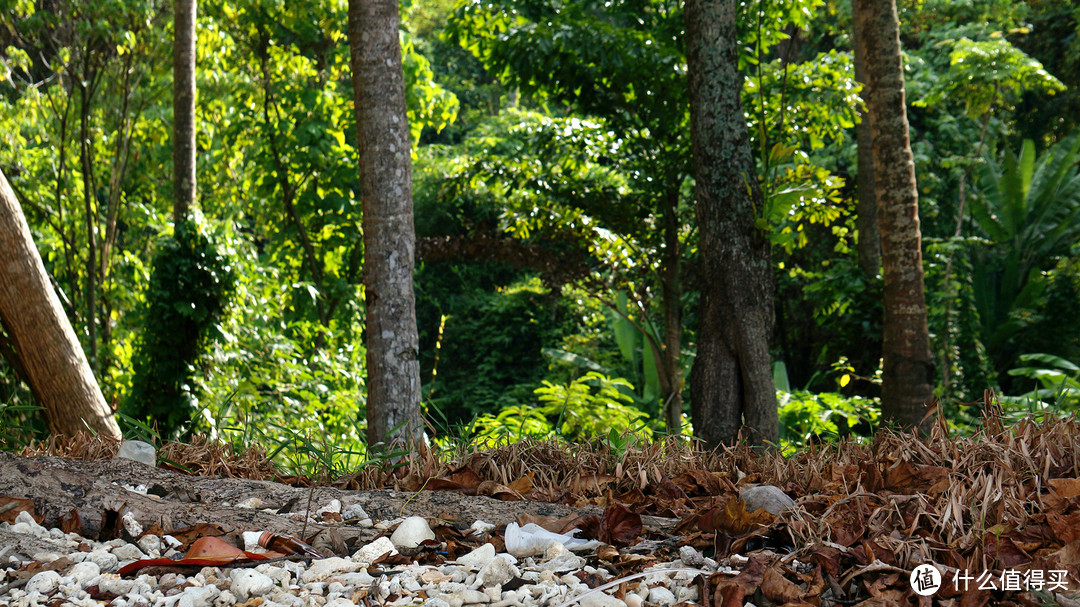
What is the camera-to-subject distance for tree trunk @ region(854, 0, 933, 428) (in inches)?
150

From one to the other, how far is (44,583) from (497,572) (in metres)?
0.81

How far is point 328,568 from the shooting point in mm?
1485

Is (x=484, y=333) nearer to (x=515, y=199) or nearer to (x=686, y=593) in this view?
(x=515, y=199)

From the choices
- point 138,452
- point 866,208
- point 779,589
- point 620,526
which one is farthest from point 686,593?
point 866,208

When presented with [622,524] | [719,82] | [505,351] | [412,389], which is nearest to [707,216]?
[719,82]

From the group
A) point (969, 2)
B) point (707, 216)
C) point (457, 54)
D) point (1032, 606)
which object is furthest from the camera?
point (457, 54)

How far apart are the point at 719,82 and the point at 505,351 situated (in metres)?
10.7

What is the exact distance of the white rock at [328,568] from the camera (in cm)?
146

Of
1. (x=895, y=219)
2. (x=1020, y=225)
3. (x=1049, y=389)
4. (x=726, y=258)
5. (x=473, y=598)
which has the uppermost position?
(x=1020, y=225)

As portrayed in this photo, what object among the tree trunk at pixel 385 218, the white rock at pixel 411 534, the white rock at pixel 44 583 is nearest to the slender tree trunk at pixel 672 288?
the tree trunk at pixel 385 218

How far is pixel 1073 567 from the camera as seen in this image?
4.26 feet

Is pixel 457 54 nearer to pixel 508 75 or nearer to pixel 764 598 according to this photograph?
pixel 508 75

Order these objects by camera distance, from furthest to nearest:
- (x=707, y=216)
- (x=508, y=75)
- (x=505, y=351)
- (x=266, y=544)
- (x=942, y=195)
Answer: (x=505, y=351)
(x=942, y=195)
(x=508, y=75)
(x=707, y=216)
(x=266, y=544)

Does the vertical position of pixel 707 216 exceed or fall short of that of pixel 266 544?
it exceeds it
